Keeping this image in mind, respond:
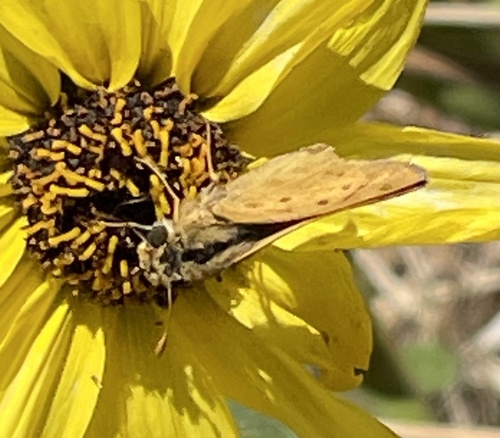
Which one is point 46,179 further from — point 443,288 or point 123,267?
point 443,288

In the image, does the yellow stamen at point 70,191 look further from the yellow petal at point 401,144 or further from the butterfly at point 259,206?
the yellow petal at point 401,144

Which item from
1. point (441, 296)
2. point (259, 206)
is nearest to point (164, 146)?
point (259, 206)

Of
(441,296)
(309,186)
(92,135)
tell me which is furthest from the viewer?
(441,296)

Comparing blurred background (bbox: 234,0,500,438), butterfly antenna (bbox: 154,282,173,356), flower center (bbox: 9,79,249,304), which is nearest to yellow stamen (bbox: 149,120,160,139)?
flower center (bbox: 9,79,249,304)

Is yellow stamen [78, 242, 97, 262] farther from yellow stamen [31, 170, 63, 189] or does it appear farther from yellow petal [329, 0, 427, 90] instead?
yellow petal [329, 0, 427, 90]

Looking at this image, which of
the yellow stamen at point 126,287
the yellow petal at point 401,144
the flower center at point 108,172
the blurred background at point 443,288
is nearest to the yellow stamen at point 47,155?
the flower center at point 108,172

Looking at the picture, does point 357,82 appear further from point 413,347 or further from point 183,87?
point 413,347

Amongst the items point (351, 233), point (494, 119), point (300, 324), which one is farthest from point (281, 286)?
point (494, 119)

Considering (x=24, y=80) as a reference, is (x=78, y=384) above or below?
below
